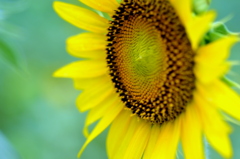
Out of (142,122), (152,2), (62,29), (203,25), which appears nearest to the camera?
(203,25)

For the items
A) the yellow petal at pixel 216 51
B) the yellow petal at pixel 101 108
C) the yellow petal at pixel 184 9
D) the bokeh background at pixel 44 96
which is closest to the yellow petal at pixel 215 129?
the yellow petal at pixel 216 51

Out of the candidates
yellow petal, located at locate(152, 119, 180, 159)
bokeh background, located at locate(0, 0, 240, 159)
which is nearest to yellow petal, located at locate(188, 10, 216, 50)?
yellow petal, located at locate(152, 119, 180, 159)

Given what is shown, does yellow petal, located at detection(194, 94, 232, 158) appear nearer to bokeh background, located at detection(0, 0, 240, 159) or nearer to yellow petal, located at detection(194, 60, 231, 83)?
yellow petal, located at detection(194, 60, 231, 83)

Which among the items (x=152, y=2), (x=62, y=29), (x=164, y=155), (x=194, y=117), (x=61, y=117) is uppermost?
(x=152, y=2)

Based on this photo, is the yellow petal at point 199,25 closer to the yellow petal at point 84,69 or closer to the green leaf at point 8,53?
the yellow petal at point 84,69

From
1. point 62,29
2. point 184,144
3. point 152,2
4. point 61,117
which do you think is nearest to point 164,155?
point 184,144

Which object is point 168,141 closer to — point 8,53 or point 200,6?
point 200,6

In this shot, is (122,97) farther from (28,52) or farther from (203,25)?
(28,52)
